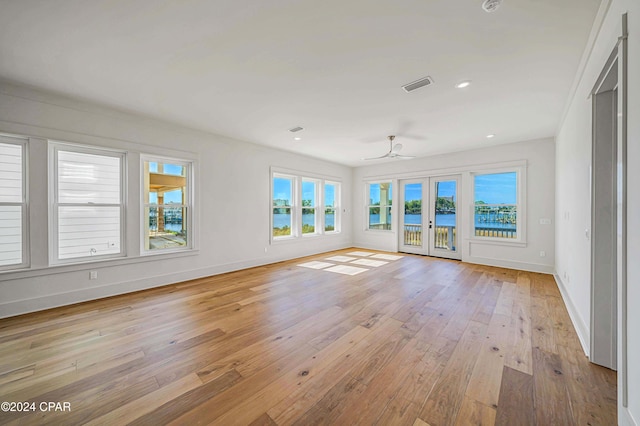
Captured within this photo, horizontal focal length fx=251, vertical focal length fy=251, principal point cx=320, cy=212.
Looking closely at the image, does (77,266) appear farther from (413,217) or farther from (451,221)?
(451,221)

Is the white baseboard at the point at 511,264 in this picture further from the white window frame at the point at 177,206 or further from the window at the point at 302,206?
the white window frame at the point at 177,206

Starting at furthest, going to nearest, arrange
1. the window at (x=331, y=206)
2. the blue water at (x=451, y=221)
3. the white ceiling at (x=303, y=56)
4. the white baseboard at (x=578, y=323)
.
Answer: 1. the window at (x=331, y=206)
2. the blue water at (x=451, y=221)
3. the white baseboard at (x=578, y=323)
4. the white ceiling at (x=303, y=56)

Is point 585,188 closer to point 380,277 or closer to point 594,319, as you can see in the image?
point 594,319

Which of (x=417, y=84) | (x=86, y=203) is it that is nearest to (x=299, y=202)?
(x=86, y=203)

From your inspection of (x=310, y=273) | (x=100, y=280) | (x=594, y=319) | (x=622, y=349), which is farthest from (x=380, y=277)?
(x=100, y=280)

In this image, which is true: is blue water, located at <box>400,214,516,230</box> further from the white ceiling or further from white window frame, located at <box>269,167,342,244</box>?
the white ceiling

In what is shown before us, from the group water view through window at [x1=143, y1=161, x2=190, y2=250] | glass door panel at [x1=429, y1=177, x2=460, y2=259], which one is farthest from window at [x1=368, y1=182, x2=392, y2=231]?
water view through window at [x1=143, y1=161, x2=190, y2=250]

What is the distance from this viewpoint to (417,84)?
2.92 meters

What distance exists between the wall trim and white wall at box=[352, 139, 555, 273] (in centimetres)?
517

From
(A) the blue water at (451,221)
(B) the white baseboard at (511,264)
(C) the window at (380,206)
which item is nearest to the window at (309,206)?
(C) the window at (380,206)

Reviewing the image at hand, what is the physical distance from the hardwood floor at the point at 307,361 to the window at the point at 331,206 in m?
4.11

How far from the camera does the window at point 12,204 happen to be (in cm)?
305

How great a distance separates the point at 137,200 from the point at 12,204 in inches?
49.9

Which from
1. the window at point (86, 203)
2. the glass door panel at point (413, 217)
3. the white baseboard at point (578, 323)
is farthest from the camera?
the glass door panel at point (413, 217)
